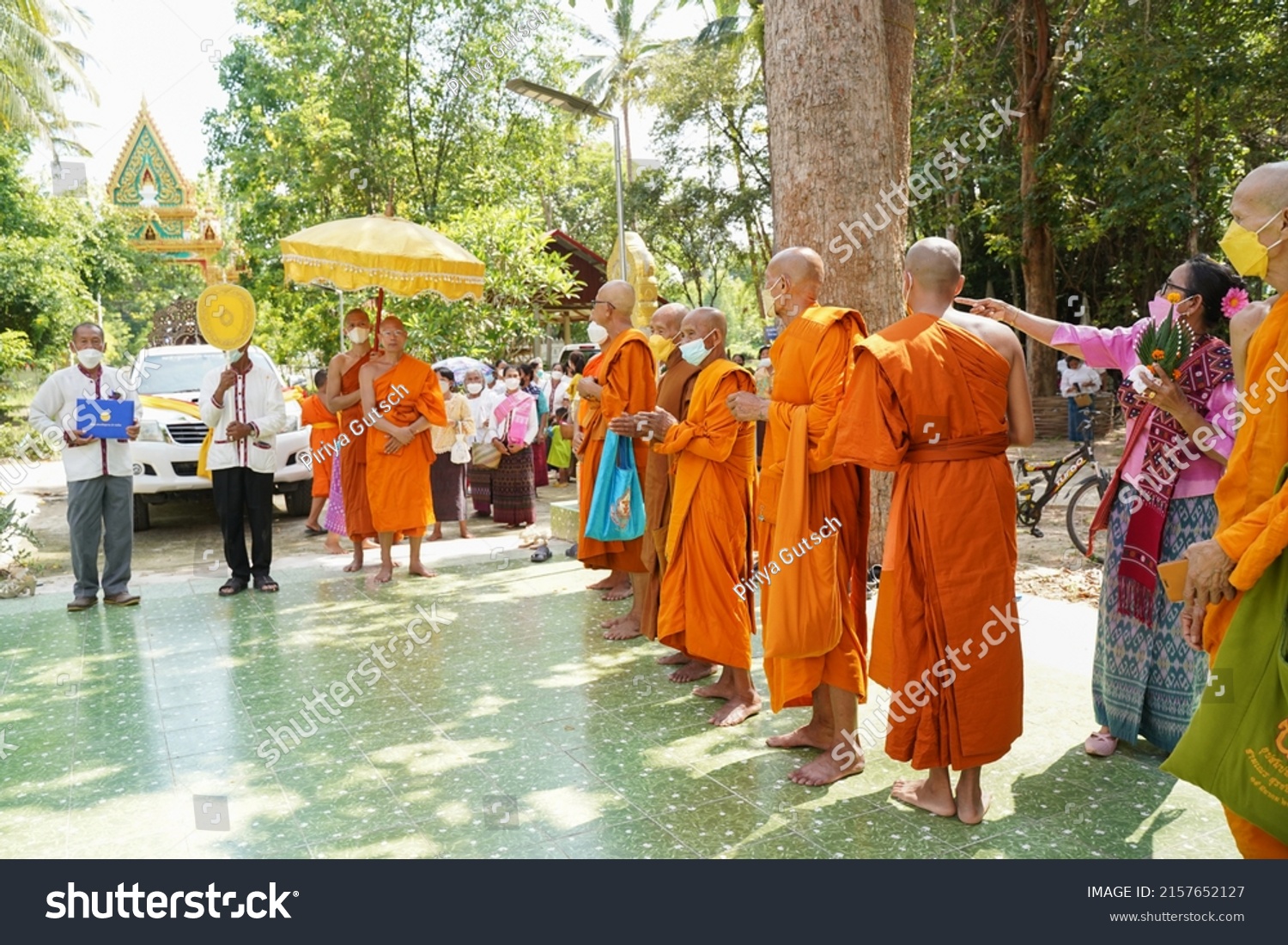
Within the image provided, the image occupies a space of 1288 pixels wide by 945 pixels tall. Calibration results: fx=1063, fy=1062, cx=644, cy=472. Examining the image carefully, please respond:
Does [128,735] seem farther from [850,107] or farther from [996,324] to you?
[850,107]

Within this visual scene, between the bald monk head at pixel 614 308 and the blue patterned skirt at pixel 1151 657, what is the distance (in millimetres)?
3163

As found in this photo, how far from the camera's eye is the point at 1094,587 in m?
7.55

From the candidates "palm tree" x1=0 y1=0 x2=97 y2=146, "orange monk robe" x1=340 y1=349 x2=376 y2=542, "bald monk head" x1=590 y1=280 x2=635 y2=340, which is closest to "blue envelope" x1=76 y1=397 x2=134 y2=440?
"orange monk robe" x1=340 y1=349 x2=376 y2=542

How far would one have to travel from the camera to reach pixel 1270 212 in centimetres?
268

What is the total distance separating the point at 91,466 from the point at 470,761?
14.0 feet

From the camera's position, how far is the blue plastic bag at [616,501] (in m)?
6.20

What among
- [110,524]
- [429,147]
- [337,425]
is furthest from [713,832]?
[429,147]

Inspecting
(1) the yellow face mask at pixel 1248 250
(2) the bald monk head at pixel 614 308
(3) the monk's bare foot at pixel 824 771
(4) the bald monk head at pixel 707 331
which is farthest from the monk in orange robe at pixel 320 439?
(1) the yellow face mask at pixel 1248 250

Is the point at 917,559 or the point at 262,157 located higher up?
the point at 262,157

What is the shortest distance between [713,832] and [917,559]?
117cm

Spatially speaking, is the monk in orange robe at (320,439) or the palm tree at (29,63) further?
the palm tree at (29,63)
